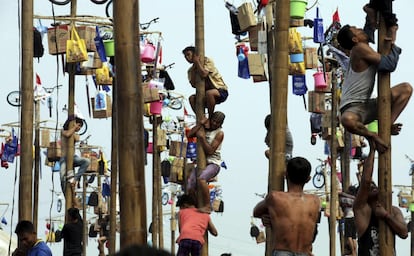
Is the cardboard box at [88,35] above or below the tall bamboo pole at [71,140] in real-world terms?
above

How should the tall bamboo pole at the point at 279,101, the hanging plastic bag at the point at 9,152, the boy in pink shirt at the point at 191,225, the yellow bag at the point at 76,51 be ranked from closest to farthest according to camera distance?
the tall bamboo pole at the point at 279,101 < the boy in pink shirt at the point at 191,225 < the yellow bag at the point at 76,51 < the hanging plastic bag at the point at 9,152

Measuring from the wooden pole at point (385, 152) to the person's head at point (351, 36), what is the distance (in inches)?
6.2

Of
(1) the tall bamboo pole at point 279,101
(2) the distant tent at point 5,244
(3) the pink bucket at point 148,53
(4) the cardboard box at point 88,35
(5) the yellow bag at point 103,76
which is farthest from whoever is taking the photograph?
(2) the distant tent at point 5,244

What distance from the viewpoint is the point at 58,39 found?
23500 millimetres

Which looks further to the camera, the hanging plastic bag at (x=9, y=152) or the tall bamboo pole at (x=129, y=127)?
the hanging plastic bag at (x=9, y=152)

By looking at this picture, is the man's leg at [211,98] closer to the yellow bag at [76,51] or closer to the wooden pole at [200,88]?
the wooden pole at [200,88]

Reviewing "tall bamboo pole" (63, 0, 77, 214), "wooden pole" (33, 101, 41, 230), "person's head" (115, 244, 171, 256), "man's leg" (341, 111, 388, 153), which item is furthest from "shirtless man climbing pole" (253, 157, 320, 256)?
"wooden pole" (33, 101, 41, 230)

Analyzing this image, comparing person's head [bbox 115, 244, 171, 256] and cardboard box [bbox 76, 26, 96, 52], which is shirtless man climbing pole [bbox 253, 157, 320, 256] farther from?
cardboard box [bbox 76, 26, 96, 52]

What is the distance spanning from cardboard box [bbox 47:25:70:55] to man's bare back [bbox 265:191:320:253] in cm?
1394

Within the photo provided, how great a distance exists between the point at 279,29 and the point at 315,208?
291 cm

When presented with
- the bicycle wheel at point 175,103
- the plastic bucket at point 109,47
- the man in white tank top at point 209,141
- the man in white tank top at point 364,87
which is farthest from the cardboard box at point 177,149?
the man in white tank top at point 364,87

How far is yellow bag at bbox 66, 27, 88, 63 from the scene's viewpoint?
23031 millimetres

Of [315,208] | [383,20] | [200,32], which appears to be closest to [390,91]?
[383,20]

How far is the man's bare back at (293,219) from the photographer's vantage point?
10062 millimetres
